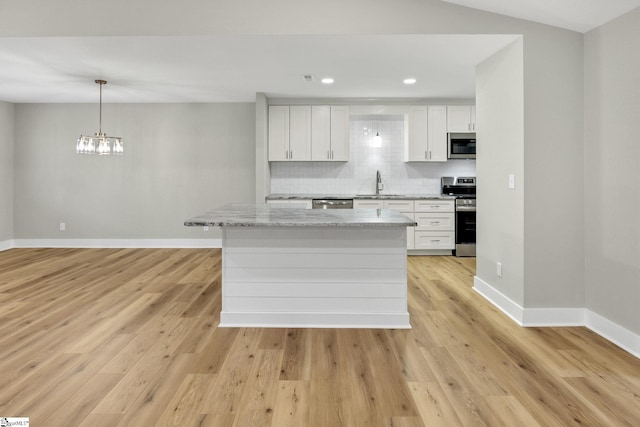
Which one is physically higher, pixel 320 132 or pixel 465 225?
pixel 320 132

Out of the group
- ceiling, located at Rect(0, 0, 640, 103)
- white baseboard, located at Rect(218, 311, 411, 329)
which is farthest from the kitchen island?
ceiling, located at Rect(0, 0, 640, 103)

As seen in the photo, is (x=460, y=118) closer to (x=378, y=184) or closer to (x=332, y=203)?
(x=378, y=184)

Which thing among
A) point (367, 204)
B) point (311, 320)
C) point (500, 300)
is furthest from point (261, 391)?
point (367, 204)

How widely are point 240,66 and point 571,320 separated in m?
3.90

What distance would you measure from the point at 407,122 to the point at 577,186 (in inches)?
131

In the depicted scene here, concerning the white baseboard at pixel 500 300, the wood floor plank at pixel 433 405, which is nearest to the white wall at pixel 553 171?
the white baseboard at pixel 500 300

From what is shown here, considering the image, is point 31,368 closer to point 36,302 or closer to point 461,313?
point 36,302

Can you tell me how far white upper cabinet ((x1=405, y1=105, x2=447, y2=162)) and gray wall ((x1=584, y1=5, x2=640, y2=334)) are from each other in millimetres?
3073

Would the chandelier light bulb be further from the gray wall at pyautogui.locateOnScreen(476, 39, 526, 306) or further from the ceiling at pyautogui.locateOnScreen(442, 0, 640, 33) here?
the ceiling at pyautogui.locateOnScreen(442, 0, 640, 33)

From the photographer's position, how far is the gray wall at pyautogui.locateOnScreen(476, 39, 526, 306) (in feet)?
10.6

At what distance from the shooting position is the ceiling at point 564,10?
8.77 ft

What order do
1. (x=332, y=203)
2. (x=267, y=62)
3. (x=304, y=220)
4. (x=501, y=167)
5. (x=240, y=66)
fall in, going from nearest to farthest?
(x=304, y=220) → (x=501, y=167) → (x=267, y=62) → (x=240, y=66) → (x=332, y=203)

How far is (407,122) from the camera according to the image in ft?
20.3

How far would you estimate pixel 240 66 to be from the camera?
434 cm
